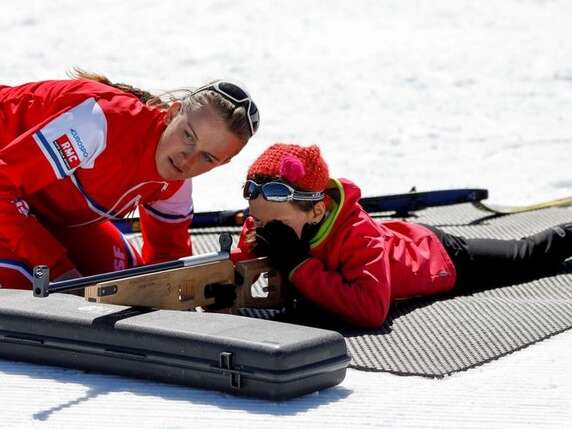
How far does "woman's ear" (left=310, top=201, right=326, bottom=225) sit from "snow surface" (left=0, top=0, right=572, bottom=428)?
764 millimetres

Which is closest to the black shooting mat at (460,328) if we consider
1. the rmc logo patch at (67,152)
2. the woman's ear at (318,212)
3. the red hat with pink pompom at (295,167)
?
the woman's ear at (318,212)

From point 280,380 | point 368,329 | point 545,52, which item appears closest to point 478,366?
point 368,329

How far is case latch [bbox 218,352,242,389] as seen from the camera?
3.09 m

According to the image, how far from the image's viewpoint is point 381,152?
328 inches

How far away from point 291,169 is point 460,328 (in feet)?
2.51

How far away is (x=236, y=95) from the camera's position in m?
3.96

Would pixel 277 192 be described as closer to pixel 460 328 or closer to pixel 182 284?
pixel 182 284

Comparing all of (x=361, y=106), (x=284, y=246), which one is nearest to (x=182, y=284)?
(x=284, y=246)

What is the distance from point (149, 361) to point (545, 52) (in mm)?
8288

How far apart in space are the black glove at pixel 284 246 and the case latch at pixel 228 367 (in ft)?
3.28

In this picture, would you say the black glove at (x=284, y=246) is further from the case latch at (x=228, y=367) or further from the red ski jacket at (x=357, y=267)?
the case latch at (x=228, y=367)

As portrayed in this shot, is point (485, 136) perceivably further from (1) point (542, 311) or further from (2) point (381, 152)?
(1) point (542, 311)

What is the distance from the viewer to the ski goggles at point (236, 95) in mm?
3947

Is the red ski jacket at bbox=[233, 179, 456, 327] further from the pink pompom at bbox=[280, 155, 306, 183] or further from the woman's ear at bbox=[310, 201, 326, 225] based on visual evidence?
the pink pompom at bbox=[280, 155, 306, 183]
